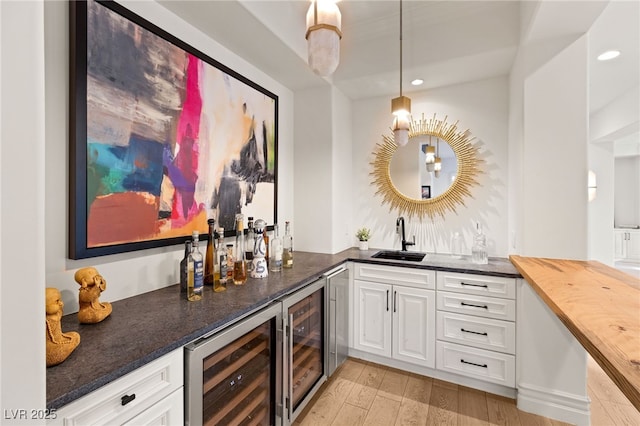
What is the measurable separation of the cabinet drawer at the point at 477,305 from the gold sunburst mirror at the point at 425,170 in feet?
2.90

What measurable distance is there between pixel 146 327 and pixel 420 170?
2537mm

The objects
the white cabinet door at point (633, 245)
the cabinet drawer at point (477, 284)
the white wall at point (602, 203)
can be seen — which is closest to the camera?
the cabinet drawer at point (477, 284)

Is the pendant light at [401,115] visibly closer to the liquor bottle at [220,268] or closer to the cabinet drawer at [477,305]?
the cabinet drawer at [477,305]

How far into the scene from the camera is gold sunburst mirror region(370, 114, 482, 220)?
8.84 feet

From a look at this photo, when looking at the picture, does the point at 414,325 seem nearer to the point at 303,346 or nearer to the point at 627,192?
the point at 303,346

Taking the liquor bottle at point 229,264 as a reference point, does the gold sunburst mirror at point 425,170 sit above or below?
above

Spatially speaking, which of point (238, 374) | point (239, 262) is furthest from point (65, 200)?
point (238, 374)

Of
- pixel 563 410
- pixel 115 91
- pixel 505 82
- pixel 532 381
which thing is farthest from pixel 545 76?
pixel 115 91

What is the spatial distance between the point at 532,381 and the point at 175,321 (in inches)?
87.1

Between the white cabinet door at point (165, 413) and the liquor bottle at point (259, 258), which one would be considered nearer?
the white cabinet door at point (165, 413)

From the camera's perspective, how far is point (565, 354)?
72.9 inches

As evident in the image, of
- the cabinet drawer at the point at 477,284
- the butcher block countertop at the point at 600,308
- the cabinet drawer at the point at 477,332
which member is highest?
the butcher block countertop at the point at 600,308

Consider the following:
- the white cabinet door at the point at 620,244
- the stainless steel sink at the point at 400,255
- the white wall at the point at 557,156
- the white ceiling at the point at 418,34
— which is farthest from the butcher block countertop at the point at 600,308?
the white cabinet door at the point at 620,244

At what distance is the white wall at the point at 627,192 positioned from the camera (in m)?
6.27
